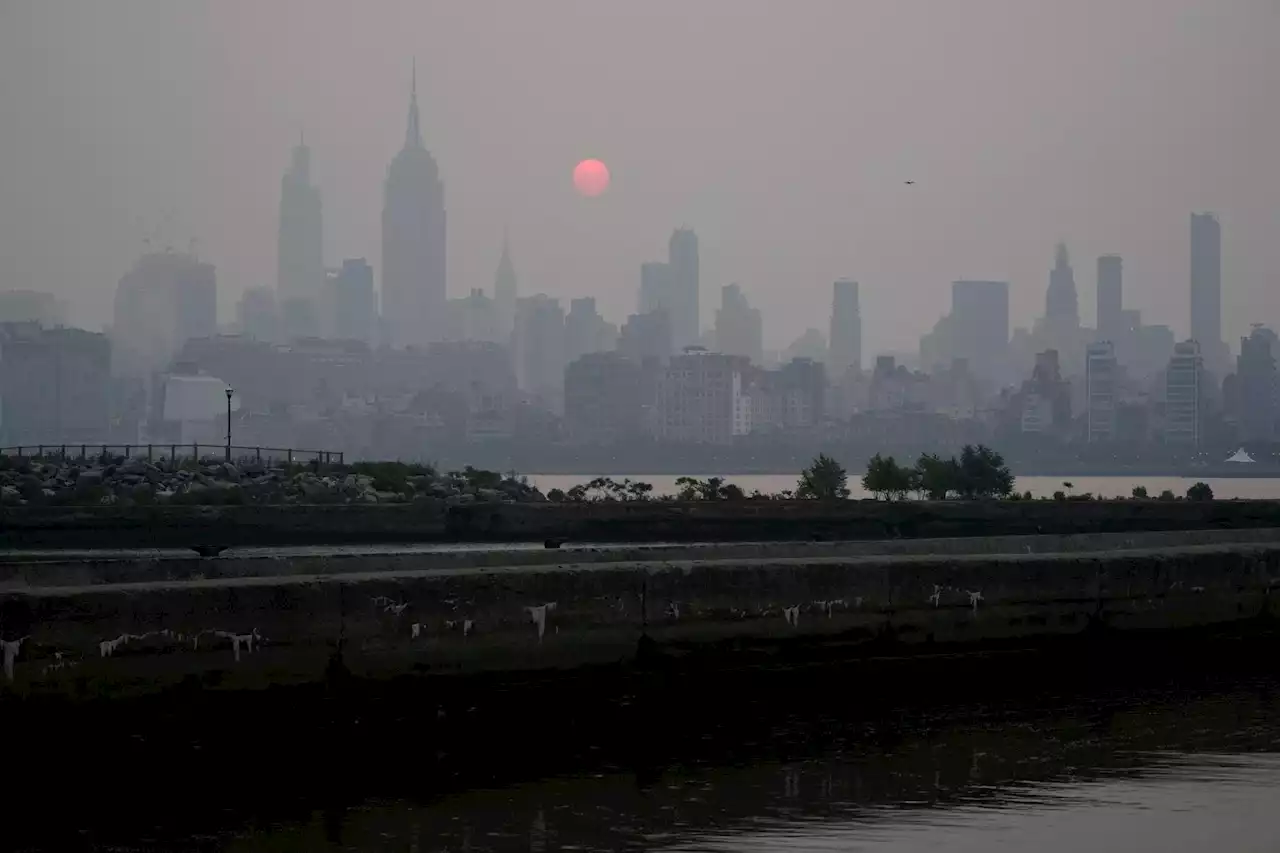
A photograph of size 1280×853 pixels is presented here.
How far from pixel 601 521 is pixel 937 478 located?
16.9 metres

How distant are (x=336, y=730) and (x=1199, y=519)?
26363 millimetres

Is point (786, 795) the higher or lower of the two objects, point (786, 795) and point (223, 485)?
the lower

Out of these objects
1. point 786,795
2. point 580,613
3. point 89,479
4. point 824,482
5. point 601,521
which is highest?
point 824,482

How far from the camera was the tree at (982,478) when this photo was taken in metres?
52.3

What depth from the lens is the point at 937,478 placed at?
5241 centimetres

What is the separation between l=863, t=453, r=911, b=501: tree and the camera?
170 ft

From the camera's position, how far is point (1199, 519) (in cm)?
3644

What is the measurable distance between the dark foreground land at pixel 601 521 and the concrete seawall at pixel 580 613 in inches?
673

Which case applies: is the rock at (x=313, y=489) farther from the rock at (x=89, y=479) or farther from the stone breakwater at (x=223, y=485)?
the rock at (x=89, y=479)

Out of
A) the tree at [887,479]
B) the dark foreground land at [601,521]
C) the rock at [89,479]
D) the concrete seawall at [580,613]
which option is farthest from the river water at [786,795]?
the rock at [89,479]

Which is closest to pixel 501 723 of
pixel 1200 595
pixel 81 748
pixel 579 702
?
pixel 579 702

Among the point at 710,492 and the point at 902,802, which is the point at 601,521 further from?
the point at 902,802

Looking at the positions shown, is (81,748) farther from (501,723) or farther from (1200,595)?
(1200,595)

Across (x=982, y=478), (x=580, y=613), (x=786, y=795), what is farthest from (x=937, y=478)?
(x=786, y=795)
